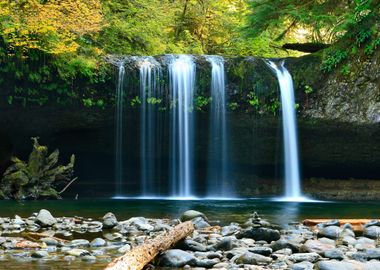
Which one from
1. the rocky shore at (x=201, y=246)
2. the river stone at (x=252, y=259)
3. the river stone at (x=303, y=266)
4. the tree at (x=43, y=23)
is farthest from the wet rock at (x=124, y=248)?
the tree at (x=43, y=23)

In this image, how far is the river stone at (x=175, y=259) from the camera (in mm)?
5492

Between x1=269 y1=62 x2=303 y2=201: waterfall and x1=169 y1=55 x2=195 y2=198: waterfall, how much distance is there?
3074mm

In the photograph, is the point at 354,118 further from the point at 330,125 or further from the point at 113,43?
the point at 113,43

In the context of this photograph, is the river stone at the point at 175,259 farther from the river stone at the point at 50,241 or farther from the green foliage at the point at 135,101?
the green foliage at the point at 135,101

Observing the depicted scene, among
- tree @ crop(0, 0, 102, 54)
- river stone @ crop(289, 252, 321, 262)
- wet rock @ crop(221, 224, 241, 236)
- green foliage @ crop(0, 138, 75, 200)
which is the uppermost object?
tree @ crop(0, 0, 102, 54)

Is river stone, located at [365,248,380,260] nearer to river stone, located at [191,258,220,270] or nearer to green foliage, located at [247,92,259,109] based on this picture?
river stone, located at [191,258,220,270]

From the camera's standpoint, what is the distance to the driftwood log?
438 cm

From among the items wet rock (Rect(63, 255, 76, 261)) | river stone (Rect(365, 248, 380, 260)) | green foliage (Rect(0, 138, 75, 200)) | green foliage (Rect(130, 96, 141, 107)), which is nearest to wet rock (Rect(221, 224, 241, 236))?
river stone (Rect(365, 248, 380, 260))

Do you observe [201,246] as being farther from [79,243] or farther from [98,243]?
[79,243]

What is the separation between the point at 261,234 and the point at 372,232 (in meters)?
1.85

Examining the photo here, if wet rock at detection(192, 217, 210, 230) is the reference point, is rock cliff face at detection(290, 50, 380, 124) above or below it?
above

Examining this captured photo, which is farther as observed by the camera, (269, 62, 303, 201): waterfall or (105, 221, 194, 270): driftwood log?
(269, 62, 303, 201): waterfall

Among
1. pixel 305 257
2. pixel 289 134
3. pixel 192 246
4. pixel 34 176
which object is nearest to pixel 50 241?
pixel 192 246

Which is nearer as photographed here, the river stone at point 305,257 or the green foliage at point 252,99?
the river stone at point 305,257
